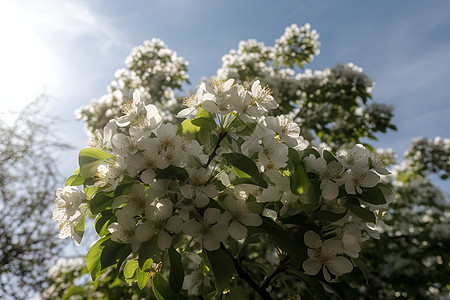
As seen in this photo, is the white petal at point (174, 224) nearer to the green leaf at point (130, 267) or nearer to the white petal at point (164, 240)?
the white petal at point (164, 240)

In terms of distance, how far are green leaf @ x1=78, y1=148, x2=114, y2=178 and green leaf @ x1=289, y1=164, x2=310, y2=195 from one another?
0.47 meters

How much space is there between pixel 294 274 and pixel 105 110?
370 cm

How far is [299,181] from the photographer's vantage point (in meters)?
0.92

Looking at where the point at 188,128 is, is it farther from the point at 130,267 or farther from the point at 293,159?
the point at 130,267

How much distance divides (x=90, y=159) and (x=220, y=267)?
43cm

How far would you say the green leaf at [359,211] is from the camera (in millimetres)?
950

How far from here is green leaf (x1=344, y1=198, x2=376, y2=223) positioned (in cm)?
95

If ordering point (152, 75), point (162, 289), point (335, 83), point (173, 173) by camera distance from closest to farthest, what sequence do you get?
point (173, 173) → point (162, 289) → point (335, 83) → point (152, 75)

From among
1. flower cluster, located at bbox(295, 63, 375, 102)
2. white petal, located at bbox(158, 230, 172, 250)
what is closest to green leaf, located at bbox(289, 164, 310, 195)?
white petal, located at bbox(158, 230, 172, 250)

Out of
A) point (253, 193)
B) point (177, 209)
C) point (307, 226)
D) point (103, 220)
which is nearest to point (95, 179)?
point (103, 220)

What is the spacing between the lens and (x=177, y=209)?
0.91m

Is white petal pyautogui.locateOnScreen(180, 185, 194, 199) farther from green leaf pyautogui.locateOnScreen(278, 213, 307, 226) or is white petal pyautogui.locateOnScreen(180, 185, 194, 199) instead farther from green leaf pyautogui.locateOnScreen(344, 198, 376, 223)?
green leaf pyautogui.locateOnScreen(344, 198, 376, 223)

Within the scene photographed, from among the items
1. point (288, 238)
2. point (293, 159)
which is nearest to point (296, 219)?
point (288, 238)

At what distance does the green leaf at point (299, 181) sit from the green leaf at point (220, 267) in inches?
9.6
